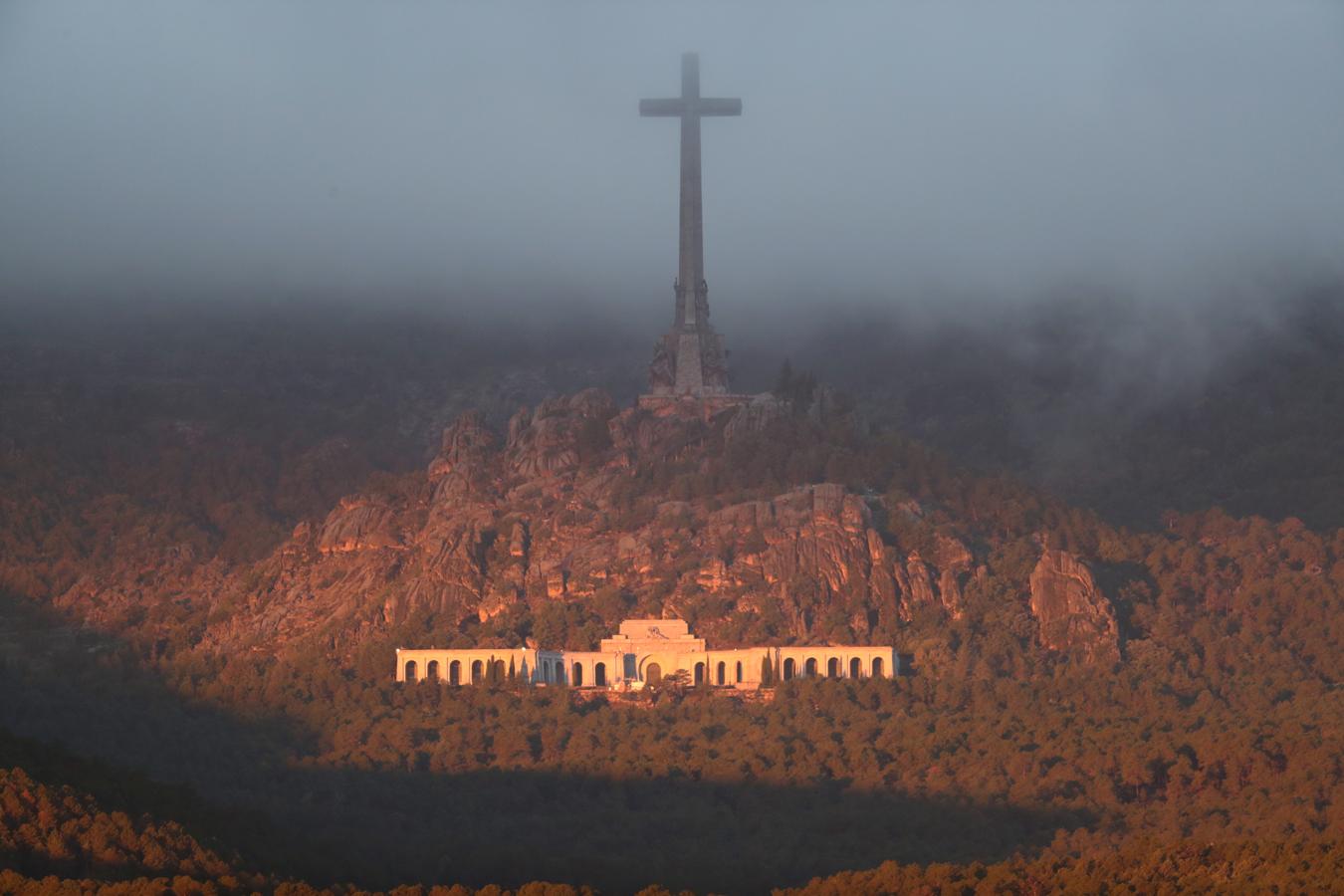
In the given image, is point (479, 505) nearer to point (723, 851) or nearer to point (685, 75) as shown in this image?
point (685, 75)

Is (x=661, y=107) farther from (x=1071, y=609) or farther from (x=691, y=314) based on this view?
(x=1071, y=609)

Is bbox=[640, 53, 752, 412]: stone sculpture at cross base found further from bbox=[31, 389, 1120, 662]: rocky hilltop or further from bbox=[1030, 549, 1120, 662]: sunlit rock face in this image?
bbox=[1030, 549, 1120, 662]: sunlit rock face

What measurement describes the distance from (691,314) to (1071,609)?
26.2 m

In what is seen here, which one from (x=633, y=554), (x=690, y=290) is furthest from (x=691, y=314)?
(x=633, y=554)

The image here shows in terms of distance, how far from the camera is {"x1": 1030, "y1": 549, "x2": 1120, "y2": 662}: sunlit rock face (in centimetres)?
16900

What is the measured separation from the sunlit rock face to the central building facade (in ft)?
21.4

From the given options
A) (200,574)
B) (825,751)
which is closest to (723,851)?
(825,751)

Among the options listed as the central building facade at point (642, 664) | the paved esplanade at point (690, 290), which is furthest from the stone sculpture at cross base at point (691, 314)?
the central building facade at point (642, 664)

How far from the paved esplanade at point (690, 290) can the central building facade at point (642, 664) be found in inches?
807

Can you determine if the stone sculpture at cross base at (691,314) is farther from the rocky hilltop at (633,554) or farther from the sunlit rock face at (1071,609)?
the sunlit rock face at (1071,609)

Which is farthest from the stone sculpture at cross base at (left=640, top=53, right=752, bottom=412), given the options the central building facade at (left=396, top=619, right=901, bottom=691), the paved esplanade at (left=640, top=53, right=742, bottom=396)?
the central building facade at (left=396, top=619, right=901, bottom=691)

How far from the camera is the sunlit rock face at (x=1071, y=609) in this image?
554 ft

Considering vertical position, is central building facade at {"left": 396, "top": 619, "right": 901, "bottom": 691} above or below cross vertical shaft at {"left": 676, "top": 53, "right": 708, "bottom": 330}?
A: below

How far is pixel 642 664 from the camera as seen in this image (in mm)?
169750
